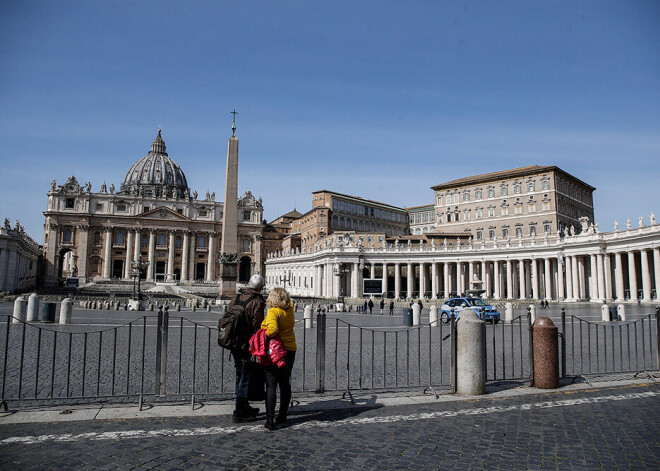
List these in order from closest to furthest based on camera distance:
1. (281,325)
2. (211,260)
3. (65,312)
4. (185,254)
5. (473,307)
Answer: (281,325) → (65,312) → (473,307) → (185,254) → (211,260)

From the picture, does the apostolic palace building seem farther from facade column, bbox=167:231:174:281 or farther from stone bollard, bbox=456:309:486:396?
stone bollard, bbox=456:309:486:396

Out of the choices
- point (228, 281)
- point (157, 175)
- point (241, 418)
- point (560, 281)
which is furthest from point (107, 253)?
point (241, 418)

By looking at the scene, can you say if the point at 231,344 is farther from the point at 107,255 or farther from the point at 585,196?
the point at 107,255

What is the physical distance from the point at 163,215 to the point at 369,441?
95.1m

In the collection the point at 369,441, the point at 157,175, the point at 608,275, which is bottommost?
the point at 369,441

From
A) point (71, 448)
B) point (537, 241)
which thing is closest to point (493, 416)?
point (71, 448)

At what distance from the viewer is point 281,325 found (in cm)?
575

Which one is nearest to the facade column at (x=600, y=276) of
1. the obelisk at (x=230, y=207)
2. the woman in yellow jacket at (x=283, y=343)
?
the obelisk at (x=230, y=207)

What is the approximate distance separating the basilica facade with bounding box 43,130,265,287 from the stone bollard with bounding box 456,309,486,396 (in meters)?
→ 78.4

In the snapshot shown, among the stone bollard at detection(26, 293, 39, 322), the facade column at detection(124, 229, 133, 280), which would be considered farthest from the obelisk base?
the facade column at detection(124, 229, 133, 280)

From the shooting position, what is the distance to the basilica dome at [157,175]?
114m

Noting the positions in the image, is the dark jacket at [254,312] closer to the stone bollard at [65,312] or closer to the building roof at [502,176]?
the stone bollard at [65,312]

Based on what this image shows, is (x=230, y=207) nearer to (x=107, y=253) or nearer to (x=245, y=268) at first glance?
(x=107, y=253)

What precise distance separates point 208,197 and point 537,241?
234 ft
